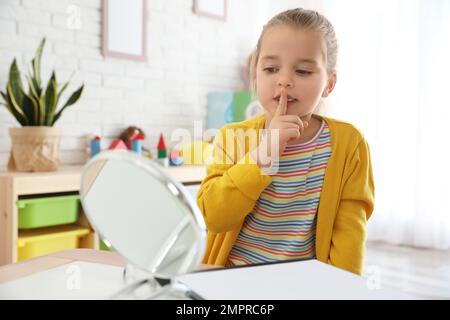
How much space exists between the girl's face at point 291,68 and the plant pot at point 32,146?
137 centimetres

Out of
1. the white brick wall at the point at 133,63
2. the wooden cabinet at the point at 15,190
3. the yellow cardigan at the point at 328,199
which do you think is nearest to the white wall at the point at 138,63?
the white brick wall at the point at 133,63

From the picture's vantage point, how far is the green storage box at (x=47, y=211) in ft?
5.96

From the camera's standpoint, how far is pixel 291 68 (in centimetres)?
81

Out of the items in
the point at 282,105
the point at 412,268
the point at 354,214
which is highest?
the point at 282,105

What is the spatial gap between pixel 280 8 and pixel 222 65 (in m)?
0.73

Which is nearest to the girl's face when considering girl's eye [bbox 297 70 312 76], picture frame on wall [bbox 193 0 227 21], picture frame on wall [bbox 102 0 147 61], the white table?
girl's eye [bbox 297 70 312 76]

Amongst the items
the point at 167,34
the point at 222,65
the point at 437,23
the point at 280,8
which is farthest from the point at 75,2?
the point at 437,23

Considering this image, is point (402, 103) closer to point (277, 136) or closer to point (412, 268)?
point (412, 268)

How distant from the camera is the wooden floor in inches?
80.1

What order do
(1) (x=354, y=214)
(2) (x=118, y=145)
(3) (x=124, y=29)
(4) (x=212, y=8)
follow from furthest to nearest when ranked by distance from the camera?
(4) (x=212, y=8) → (3) (x=124, y=29) → (2) (x=118, y=145) → (1) (x=354, y=214)

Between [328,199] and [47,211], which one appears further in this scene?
[47,211]

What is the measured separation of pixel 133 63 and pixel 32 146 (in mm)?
982

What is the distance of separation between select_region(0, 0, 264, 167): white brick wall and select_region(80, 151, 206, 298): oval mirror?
1.95 m

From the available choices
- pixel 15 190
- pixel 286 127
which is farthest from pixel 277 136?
pixel 15 190
